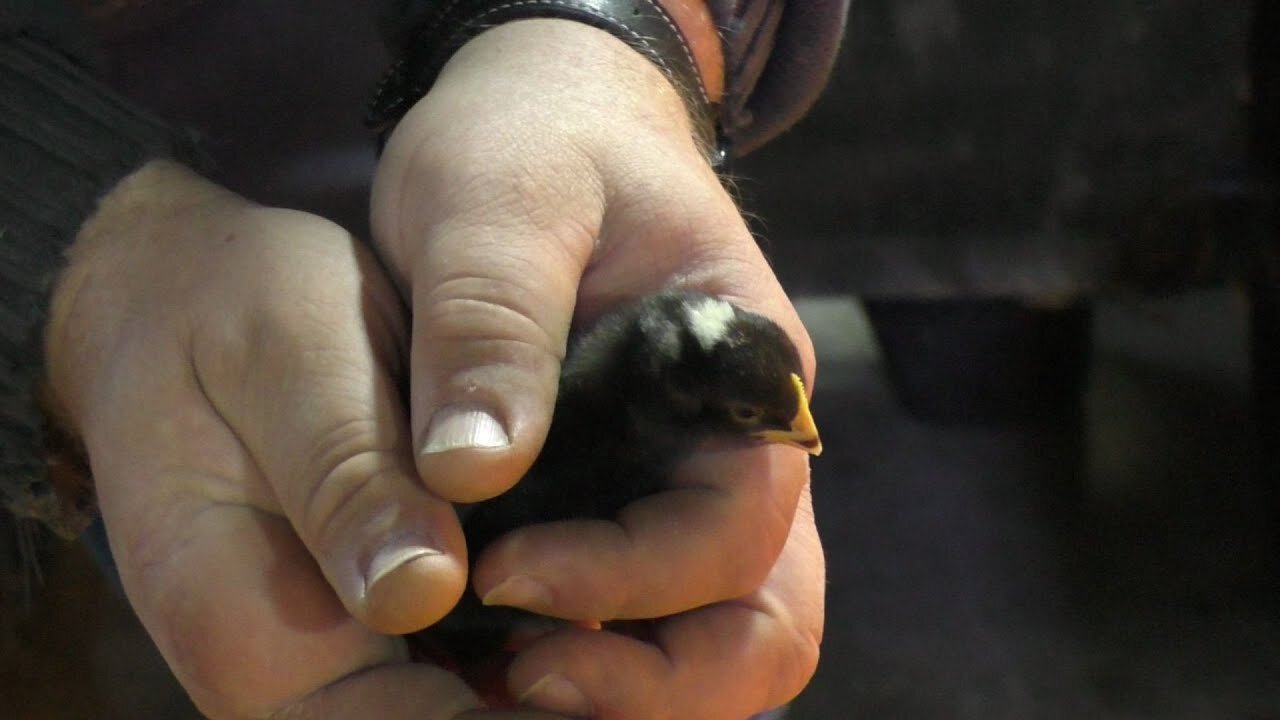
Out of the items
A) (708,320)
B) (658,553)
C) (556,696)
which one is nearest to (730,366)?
(708,320)

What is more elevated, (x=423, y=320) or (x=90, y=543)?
(x=423, y=320)

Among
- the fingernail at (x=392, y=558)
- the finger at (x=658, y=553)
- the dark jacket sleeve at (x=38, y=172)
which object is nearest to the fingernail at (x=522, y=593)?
the finger at (x=658, y=553)

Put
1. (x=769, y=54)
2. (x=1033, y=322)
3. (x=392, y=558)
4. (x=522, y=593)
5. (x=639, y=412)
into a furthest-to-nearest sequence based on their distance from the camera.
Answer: (x=1033, y=322) → (x=769, y=54) → (x=639, y=412) → (x=522, y=593) → (x=392, y=558)

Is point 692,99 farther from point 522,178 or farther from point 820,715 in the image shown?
point 820,715

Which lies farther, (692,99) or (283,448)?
(692,99)

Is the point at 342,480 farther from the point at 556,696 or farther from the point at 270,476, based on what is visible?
the point at 556,696

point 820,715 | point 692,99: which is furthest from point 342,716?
point 820,715

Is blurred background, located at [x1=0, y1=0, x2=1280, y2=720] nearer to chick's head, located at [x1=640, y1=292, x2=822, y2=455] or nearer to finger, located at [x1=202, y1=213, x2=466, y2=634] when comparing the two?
chick's head, located at [x1=640, y1=292, x2=822, y2=455]
